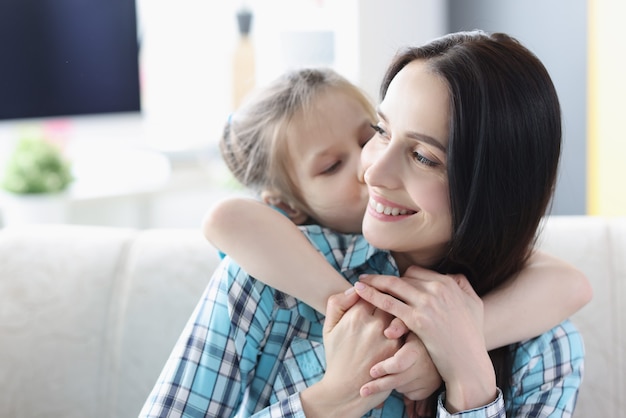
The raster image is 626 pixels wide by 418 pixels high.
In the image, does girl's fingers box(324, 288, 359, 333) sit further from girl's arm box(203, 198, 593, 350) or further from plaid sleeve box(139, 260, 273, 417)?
plaid sleeve box(139, 260, 273, 417)

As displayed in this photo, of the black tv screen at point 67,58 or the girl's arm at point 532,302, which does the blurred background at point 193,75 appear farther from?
the girl's arm at point 532,302

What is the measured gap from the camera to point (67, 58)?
317 centimetres

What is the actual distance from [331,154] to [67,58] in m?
2.19

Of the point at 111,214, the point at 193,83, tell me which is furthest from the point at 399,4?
the point at 111,214

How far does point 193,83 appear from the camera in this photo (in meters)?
4.19


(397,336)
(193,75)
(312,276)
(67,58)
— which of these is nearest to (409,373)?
(397,336)

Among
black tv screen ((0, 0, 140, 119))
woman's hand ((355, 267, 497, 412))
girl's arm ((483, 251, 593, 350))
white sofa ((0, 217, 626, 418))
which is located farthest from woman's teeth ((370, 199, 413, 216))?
black tv screen ((0, 0, 140, 119))

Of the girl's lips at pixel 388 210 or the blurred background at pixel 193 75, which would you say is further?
the blurred background at pixel 193 75

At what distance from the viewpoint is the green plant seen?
304 centimetres

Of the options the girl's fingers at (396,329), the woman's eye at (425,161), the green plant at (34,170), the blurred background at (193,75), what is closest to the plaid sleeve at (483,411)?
the girl's fingers at (396,329)

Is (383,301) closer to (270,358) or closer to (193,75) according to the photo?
(270,358)

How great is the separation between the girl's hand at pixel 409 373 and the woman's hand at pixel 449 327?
0.01m

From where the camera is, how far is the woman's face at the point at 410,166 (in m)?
1.05

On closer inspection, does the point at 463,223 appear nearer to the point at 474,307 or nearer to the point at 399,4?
the point at 474,307
